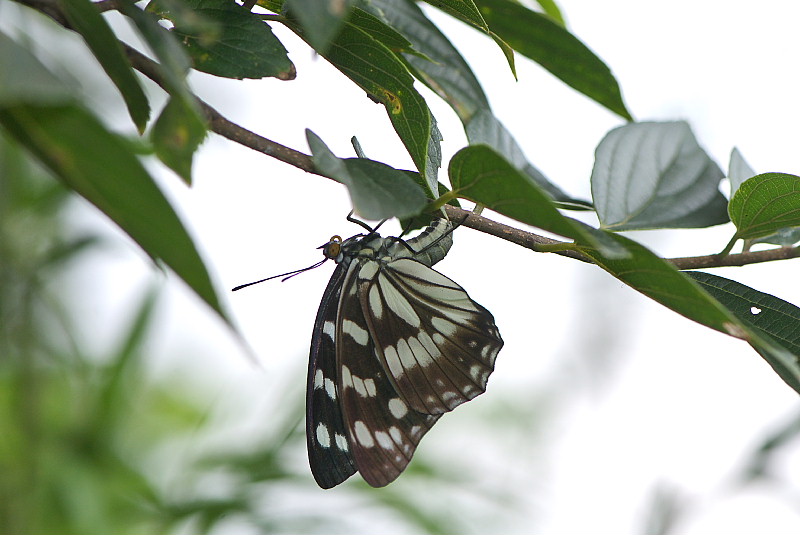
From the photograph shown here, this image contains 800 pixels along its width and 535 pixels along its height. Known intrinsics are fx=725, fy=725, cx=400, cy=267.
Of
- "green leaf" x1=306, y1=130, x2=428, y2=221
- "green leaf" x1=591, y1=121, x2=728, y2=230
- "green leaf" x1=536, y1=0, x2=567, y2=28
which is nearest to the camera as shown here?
"green leaf" x1=306, y1=130, x2=428, y2=221

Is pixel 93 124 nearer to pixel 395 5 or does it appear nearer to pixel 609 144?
pixel 395 5

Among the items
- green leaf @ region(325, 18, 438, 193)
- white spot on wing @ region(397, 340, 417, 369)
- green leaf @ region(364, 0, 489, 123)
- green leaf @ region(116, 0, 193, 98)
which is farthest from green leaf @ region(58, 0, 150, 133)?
white spot on wing @ region(397, 340, 417, 369)

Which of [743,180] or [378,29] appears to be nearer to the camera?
[378,29]

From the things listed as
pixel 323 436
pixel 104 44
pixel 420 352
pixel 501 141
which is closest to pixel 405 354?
pixel 420 352

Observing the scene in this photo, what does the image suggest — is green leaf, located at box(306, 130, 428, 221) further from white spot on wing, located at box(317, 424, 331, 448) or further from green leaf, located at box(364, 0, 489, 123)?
white spot on wing, located at box(317, 424, 331, 448)

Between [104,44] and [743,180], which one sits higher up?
[743,180]

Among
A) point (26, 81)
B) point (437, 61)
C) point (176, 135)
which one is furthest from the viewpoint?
point (437, 61)

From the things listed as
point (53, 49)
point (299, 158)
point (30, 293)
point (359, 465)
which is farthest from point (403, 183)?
point (53, 49)

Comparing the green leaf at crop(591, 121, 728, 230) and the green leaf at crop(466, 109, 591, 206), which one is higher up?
the green leaf at crop(591, 121, 728, 230)

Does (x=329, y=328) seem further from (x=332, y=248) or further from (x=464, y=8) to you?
(x=464, y=8)
